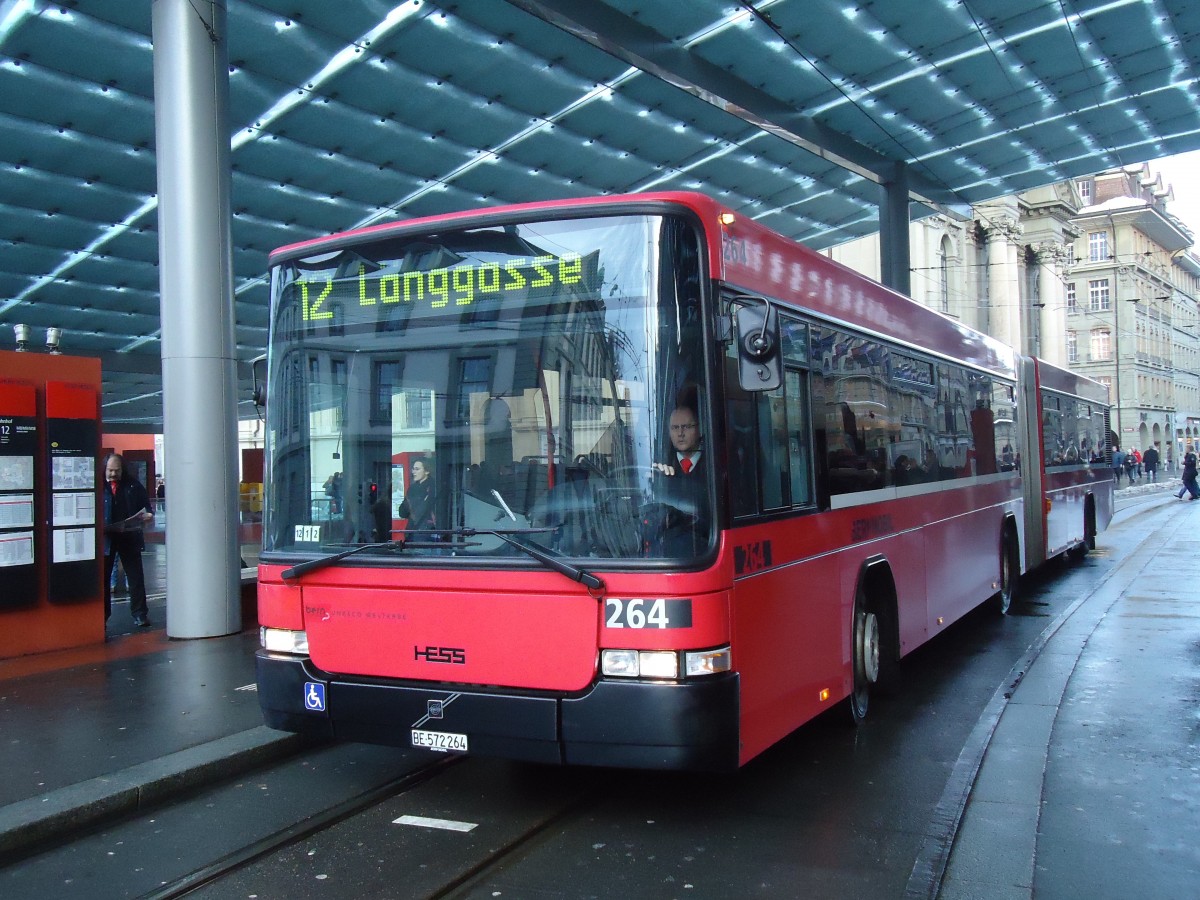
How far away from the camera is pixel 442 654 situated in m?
5.21

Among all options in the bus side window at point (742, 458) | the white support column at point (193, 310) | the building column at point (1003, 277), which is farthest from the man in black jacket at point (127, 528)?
Result: the building column at point (1003, 277)

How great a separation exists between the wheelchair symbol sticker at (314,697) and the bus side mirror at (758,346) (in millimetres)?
2533

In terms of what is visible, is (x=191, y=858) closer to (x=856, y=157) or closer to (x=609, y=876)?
(x=609, y=876)

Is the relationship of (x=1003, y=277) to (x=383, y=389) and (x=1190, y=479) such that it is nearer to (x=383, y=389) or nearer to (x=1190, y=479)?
(x=1190, y=479)

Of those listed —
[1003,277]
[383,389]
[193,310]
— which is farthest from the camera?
[1003,277]

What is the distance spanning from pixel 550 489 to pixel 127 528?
7754 millimetres

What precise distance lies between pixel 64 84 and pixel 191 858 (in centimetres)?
1200

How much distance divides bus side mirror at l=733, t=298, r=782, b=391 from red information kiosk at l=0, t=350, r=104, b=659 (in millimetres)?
6950

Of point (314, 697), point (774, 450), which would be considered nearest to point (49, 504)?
point (314, 697)

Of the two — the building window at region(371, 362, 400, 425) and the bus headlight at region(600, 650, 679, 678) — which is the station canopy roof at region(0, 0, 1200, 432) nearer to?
the building window at region(371, 362, 400, 425)

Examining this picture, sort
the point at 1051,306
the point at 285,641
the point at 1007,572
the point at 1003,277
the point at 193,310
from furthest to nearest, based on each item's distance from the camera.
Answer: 1. the point at 1051,306
2. the point at 1003,277
3. the point at 1007,572
4. the point at 193,310
5. the point at 285,641

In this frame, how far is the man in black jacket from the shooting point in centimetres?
A: 1116

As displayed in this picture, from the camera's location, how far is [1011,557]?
40.5ft

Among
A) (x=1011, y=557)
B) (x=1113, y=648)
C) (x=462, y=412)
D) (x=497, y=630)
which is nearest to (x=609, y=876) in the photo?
(x=497, y=630)
